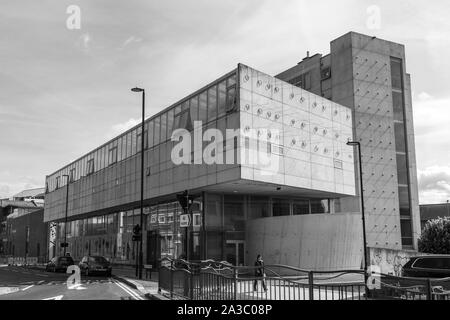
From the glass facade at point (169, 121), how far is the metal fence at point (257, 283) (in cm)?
1713

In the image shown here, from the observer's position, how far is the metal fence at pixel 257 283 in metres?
8.90

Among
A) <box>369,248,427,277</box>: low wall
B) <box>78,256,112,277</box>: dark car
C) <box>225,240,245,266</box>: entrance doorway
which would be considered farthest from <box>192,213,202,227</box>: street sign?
<box>369,248,427,277</box>: low wall

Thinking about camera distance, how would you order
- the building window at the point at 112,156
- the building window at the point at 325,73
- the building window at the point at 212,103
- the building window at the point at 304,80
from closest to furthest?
the building window at the point at 212,103
the building window at the point at 112,156
the building window at the point at 325,73
the building window at the point at 304,80

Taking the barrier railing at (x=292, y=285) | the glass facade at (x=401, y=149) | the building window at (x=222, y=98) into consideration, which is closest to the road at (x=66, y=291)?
the barrier railing at (x=292, y=285)

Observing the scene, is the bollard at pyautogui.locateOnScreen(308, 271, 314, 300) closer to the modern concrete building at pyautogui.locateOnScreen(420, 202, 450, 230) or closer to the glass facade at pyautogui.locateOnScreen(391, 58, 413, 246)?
the glass facade at pyautogui.locateOnScreen(391, 58, 413, 246)

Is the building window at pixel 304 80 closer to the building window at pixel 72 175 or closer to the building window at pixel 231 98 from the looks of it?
the building window at pixel 72 175

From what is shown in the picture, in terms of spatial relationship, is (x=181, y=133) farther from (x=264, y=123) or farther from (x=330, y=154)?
(x=330, y=154)

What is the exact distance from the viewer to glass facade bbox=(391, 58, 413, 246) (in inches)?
2255

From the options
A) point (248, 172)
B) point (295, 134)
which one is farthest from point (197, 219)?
point (295, 134)

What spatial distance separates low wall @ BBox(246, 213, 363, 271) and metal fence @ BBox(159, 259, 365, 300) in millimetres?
18170

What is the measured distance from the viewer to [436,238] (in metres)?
40.3

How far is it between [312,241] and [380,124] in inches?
1087

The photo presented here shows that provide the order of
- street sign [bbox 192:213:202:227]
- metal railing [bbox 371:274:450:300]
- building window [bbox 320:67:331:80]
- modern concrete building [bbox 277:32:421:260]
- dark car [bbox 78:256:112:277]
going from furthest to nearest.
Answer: building window [bbox 320:67:331:80] → modern concrete building [bbox 277:32:421:260] → street sign [bbox 192:213:202:227] → dark car [bbox 78:256:112:277] → metal railing [bbox 371:274:450:300]
